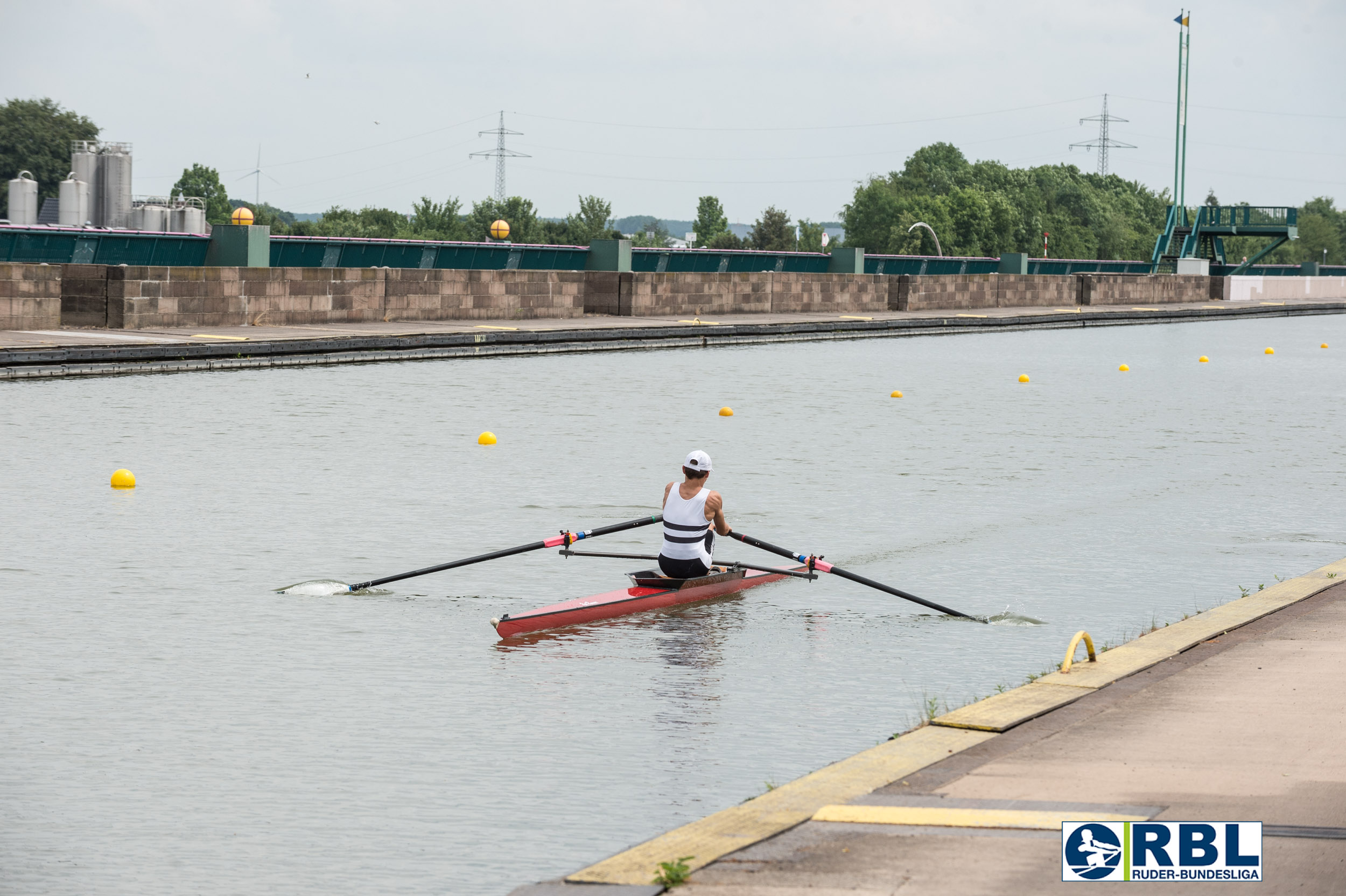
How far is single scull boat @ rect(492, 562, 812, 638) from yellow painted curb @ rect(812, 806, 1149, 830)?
404 centimetres

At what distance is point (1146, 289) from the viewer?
7075 centimetres

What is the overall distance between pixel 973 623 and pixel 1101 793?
14.4ft

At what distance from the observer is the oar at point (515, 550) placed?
10.9m

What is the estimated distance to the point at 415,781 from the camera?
698cm

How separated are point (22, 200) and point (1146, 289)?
243 ft

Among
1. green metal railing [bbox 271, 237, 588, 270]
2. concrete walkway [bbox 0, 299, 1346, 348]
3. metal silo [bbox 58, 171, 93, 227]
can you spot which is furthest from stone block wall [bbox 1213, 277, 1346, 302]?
metal silo [bbox 58, 171, 93, 227]

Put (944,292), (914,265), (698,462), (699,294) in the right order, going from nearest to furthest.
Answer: (698,462) < (699,294) < (944,292) < (914,265)

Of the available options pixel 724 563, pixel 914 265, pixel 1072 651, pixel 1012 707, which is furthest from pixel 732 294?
pixel 1012 707

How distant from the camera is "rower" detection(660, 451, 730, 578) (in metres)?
11.0

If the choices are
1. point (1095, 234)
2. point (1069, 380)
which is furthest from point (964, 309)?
point (1095, 234)

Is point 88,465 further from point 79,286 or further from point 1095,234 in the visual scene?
point 1095,234

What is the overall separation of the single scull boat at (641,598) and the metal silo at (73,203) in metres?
104

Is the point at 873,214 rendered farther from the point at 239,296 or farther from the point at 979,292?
the point at 239,296

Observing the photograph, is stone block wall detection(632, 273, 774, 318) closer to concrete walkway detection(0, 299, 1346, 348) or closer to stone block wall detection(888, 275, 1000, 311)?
concrete walkway detection(0, 299, 1346, 348)
